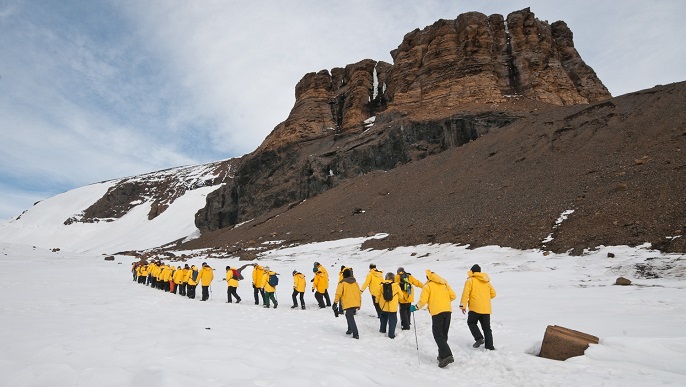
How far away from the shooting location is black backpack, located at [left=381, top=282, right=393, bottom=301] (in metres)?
8.30

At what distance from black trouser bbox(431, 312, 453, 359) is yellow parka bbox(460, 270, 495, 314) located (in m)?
0.40

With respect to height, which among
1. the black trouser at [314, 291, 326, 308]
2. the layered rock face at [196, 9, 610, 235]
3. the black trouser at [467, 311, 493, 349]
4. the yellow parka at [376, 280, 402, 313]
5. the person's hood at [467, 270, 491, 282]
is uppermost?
the layered rock face at [196, 9, 610, 235]

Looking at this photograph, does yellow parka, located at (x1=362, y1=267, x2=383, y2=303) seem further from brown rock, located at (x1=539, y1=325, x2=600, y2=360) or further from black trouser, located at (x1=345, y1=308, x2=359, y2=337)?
brown rock, located at (x1=539, y1=325, x2=600, y2=360)

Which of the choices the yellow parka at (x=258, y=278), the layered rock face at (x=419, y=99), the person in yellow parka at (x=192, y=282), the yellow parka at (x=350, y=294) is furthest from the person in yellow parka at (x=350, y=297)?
the layered rock face at (x=419, y=99)

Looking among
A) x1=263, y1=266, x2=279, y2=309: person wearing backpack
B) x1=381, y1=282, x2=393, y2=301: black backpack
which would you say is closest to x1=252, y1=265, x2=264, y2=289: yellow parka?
x1=263, y1=266, x2=279, y2=309: person wearing backpack

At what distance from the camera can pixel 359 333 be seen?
887 centimetres

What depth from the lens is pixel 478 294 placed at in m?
6.94

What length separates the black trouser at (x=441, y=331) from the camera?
6.42m

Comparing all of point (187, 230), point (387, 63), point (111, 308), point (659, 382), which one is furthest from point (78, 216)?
point (659, 382)

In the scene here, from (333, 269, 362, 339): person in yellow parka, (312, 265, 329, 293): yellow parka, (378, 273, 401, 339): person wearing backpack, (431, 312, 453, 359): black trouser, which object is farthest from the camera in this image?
(312, 265, 329, 293): yellow parka

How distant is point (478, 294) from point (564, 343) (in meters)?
1.49

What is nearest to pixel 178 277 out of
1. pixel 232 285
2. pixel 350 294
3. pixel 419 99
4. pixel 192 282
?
pixel 192 282

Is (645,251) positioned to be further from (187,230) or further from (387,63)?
(187,230)

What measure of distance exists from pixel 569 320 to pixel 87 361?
26.2ft
